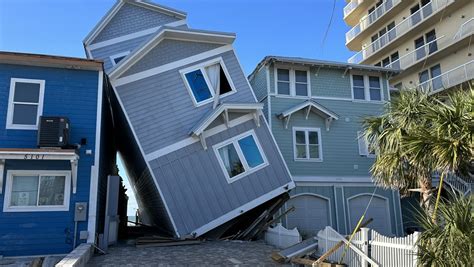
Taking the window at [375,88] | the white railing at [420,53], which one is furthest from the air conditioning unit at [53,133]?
the white railing at [420,53]

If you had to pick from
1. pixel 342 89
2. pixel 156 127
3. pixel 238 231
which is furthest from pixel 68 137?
pixel 342 89

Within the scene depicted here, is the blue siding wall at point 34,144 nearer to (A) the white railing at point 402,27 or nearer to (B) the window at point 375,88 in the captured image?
(B) the window at point 375,88

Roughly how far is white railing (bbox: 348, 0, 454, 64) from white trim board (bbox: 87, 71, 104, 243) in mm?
26507

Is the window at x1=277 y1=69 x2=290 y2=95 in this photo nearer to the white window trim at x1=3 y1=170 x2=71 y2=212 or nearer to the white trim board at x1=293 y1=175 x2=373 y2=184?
the white trim board at x1=293 y1=175 x2=373 y2=184

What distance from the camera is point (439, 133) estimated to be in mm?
6848

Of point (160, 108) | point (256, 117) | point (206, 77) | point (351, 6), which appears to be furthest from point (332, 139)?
point (351, 6)

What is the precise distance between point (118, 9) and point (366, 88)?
1295 cm

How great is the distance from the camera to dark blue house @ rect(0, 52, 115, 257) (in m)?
10.3

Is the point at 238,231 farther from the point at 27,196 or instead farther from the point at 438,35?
the point at 438,35

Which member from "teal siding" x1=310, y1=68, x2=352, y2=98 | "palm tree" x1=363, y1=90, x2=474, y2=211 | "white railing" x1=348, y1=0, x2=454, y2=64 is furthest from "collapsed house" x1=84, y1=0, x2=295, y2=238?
"white railing" x1=348, y1=0, x2=454, y2=64

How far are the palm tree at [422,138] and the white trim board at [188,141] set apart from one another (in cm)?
465

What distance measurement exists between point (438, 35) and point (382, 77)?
42.3 feet

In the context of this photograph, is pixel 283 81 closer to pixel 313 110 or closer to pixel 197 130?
pixel 313 110

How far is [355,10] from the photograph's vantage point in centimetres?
3931
